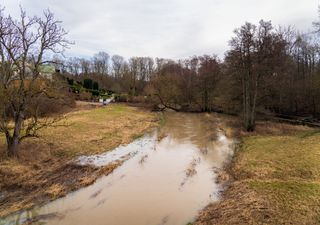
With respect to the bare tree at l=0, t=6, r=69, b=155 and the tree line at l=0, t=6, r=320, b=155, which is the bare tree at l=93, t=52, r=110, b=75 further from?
the bare tree at l=0, t=6, r=69, b=155

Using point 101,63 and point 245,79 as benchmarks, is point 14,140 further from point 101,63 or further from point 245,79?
point 101,63

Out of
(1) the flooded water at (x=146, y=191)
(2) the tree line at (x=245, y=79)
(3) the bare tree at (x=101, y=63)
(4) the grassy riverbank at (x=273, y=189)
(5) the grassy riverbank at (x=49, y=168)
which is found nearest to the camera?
(4) the grassy riverbank at (x=273, y=189)

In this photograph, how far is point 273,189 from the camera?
870cm

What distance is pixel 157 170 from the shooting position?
12375 mm

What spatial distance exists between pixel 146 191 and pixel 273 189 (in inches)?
169

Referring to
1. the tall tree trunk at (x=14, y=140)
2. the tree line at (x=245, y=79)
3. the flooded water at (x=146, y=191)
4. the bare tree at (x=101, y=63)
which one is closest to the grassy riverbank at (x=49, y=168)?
the tall tree trunk at (x=14, y=140)

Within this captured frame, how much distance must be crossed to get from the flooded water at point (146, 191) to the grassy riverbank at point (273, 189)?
2.79ft

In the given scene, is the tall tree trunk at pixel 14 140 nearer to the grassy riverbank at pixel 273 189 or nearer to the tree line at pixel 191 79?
the tree line at pixel 191 79

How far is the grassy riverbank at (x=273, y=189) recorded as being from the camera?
7.04 metres

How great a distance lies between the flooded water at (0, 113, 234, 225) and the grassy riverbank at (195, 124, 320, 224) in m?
0.85

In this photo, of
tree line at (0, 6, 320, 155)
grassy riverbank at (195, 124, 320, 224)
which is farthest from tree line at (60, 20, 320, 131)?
grassy riverbank at (195, 124, 320, 224)

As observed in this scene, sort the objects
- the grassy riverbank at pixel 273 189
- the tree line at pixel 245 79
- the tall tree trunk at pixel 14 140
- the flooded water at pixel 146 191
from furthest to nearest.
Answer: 1. the tree line at pixel 245 79
2. the tall tree trunk at pixel 14 140
3. the flooded water at pixel 146 191
4. the grassy riverbank at pixel 273 189

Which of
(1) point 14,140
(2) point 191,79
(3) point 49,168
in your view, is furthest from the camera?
(2) point 191,79

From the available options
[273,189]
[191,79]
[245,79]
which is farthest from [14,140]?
[191,79]
